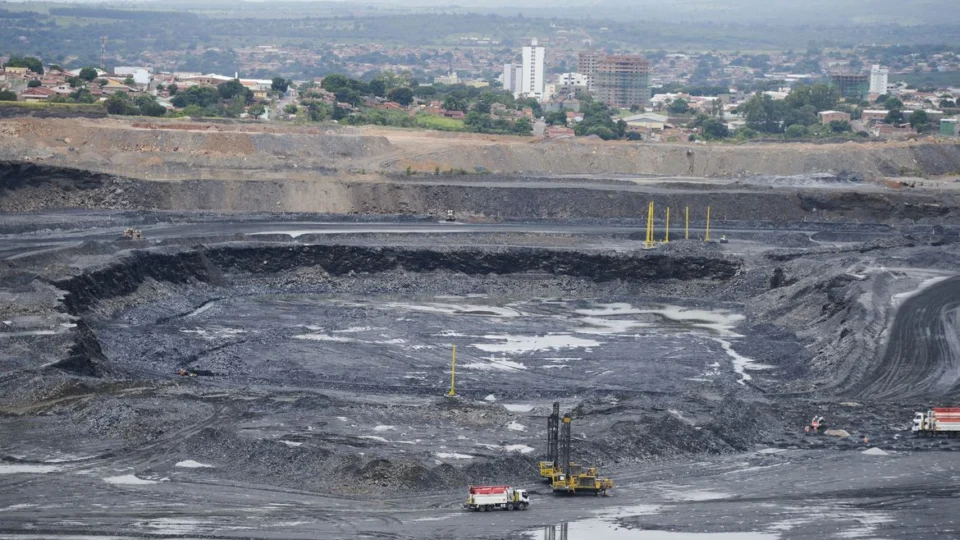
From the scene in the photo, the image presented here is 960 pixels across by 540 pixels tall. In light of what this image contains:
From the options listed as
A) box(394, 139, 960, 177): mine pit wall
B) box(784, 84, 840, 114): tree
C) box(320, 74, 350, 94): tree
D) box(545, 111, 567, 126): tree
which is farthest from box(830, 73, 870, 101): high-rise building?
box(394, 139, 960, 177): mine pit wall

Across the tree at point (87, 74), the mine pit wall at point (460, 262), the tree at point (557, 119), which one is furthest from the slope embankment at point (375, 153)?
the tree at point (557, 119)

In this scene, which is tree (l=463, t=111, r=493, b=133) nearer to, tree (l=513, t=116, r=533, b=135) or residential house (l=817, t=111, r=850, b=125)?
tree (l=513, t=116, r=533, b=135)

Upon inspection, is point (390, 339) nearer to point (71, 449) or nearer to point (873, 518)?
point (71, 449)

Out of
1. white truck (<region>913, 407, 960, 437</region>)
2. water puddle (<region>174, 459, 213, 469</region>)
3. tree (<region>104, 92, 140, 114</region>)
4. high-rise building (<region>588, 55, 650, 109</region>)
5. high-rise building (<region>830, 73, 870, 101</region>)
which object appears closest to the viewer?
water puddle (<region>174, 459, 213, 469</region>)

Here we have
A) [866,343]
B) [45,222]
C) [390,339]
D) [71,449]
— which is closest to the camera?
[71,449]

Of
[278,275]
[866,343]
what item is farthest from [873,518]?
[278,275]

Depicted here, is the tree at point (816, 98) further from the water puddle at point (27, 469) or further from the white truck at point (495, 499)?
the water puddle at point (27, 469)
